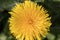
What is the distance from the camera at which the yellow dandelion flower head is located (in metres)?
1.16

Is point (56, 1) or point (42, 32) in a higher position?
point (56, 1)

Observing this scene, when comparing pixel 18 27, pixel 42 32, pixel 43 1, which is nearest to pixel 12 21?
pixel 18 27

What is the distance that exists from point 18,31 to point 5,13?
1.32 ft

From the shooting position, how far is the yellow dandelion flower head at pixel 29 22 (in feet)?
3.80

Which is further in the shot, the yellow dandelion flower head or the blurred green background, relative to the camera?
the blurred green background

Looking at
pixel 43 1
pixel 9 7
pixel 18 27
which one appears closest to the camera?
pixel 18 27

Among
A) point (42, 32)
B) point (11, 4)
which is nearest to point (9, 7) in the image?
point (11, 4)

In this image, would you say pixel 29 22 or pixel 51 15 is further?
pixel 51 15

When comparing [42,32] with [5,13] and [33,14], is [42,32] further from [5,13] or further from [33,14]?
[5,13]

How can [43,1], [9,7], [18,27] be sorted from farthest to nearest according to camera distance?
[9,7] < [43,1] < [18,27]

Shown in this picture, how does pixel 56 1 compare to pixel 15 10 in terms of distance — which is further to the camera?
pixel 56 1

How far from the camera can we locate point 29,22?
117cm

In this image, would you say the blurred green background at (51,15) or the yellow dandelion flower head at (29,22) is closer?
the yellow dandelion flower head at (29,22)

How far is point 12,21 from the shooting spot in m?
1.17
